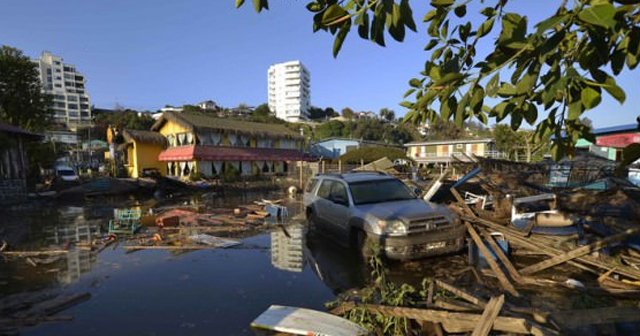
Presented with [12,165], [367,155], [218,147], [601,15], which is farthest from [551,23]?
[367,155]

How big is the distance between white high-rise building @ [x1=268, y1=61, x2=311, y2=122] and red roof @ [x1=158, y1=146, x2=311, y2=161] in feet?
348

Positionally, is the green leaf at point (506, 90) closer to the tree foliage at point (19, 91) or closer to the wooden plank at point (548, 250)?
the wooden plank at point (548, 250)

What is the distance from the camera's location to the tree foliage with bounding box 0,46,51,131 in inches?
1211

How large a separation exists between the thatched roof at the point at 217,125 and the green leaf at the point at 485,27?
33047 millimetres

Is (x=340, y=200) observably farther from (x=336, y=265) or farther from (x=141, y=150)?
(x=141, y=150)

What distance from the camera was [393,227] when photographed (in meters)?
6.83

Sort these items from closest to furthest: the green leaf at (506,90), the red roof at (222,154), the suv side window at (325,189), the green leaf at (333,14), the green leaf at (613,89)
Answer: the green leaf at (613,89)
the green leaf at (506,90)
the green leaf at (333,14)
the suv side window at (325,189)
the red roof at (222,154)

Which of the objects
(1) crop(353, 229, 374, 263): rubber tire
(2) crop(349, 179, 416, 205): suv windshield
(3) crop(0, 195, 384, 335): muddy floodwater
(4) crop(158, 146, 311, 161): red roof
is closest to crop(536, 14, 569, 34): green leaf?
(3) crop(0, 195, 384, 335): muddy floodwater

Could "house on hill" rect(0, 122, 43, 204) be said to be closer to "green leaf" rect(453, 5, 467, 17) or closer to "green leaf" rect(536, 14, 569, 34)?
"green leaf" rect(453, 5, 467, 17)

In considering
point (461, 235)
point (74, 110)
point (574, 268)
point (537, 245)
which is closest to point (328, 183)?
point (461, 235)

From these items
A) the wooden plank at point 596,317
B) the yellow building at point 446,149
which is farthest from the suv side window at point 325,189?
the yellow building at point 446,149

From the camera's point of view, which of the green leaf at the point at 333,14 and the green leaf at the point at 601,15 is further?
the green leaf at the point at 333,14

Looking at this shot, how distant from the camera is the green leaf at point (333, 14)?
150 cm

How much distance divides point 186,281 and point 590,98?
6.80m
